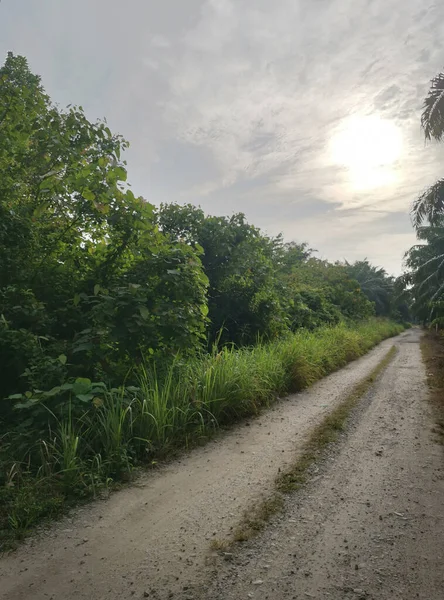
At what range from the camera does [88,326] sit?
15.5 feet

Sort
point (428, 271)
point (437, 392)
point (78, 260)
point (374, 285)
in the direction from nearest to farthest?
point (78, 260) < point (437, 392) < point (428, 271) < point (374, 285)

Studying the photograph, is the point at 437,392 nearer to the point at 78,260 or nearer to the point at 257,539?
the point at 257,539

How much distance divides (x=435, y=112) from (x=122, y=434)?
13.4 meters

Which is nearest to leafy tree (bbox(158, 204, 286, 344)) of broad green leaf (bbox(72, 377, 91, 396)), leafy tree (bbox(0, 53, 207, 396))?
leafy tree (bbox(0, 53, 207, 396))

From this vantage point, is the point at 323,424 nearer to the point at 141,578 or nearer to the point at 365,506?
the point at 365,506

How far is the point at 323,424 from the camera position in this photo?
4.68 m

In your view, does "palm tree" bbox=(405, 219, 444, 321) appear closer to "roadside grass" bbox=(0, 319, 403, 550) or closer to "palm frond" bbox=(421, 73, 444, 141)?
"palm frond" bbox=(421, 73, 444, 141)

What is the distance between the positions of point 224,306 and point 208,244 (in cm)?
150

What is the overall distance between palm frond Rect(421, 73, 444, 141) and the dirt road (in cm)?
1145

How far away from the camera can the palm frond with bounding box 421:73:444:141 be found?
39.3 ft

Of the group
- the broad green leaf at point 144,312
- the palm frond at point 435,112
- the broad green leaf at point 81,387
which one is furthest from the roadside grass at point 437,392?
the palm frond at point 435,112

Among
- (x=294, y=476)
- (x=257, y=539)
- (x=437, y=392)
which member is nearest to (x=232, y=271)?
(x=437, y=392)

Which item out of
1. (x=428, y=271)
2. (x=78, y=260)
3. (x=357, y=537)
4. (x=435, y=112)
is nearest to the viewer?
(x=357, y=537)

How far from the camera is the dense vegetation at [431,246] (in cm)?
1212
